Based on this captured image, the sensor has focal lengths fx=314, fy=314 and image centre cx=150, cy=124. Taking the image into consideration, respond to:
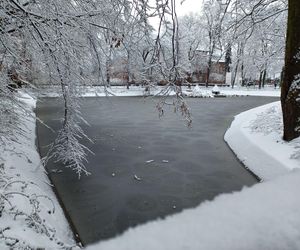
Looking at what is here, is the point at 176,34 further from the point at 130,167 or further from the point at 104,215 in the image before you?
the point at 130,167

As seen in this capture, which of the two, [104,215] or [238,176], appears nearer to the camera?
[104,215]

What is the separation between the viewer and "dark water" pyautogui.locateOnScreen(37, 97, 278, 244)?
21.1 ft

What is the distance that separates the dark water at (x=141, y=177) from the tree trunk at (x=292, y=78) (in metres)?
1.88

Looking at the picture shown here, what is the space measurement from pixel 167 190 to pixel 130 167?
2051 millimetres

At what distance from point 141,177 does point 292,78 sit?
5.19m

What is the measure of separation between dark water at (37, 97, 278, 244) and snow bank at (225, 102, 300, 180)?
37cm

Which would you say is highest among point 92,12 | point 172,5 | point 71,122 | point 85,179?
point 92,12

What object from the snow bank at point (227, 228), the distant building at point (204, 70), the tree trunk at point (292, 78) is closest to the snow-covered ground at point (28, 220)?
the snow bank at point (227, 228)

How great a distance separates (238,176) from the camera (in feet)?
28.1

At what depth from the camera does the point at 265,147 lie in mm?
9320

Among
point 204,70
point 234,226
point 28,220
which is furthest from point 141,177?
point 204,70

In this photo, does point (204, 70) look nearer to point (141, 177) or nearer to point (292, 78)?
point (292, 78)

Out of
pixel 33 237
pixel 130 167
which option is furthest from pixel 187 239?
pixel 130 167

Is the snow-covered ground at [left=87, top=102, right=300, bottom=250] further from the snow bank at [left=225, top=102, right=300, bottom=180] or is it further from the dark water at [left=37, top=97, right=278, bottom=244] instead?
the snow bank at [left=225, top=102, right=300, bottom=180]
